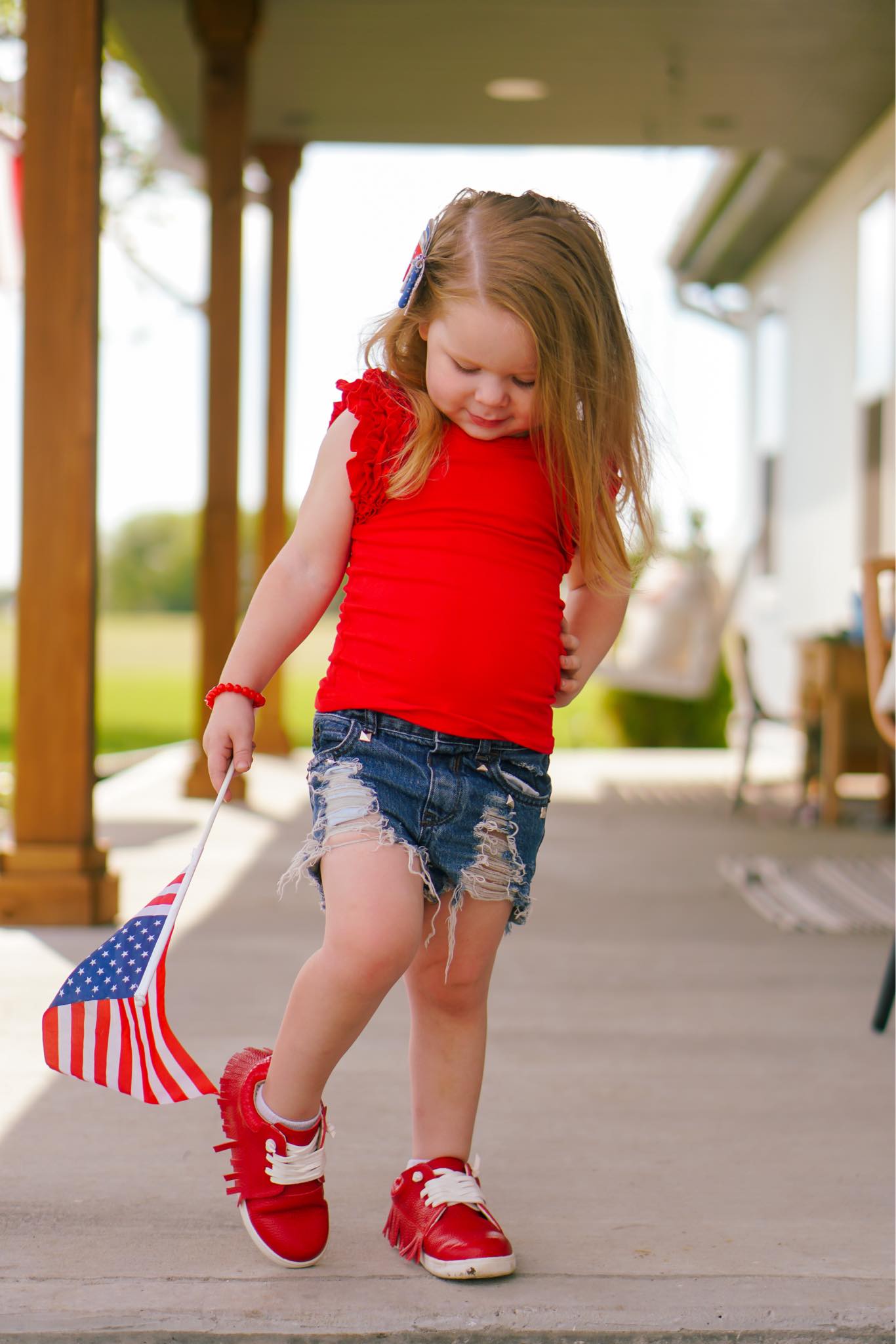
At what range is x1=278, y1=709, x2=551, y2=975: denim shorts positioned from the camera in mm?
1474

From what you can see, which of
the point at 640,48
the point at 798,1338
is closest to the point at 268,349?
the point at 640,48

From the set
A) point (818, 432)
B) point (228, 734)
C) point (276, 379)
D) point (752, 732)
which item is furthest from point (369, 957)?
point (818, 432)

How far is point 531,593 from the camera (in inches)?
60.6

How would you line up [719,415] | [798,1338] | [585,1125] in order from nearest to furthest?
[798,1338] → [585,1125] → [719,415]

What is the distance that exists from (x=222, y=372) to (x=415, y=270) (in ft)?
13.4

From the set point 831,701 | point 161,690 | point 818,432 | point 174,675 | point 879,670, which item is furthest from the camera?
point 174,675

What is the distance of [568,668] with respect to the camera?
5.25 ft

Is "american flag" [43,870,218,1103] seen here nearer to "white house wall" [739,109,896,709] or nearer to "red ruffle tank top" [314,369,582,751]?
"red ruffle tank top" [314,369,582,751]

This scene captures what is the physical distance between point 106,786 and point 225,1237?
13.7ft

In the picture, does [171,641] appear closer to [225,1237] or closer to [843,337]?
[843,337]

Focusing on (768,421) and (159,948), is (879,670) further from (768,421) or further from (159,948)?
(768,421)

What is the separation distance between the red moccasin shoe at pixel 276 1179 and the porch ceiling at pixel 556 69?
4310mm

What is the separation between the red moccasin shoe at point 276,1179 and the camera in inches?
58.2

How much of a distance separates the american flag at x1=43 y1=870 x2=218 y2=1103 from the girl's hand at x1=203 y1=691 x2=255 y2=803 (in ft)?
0.56
